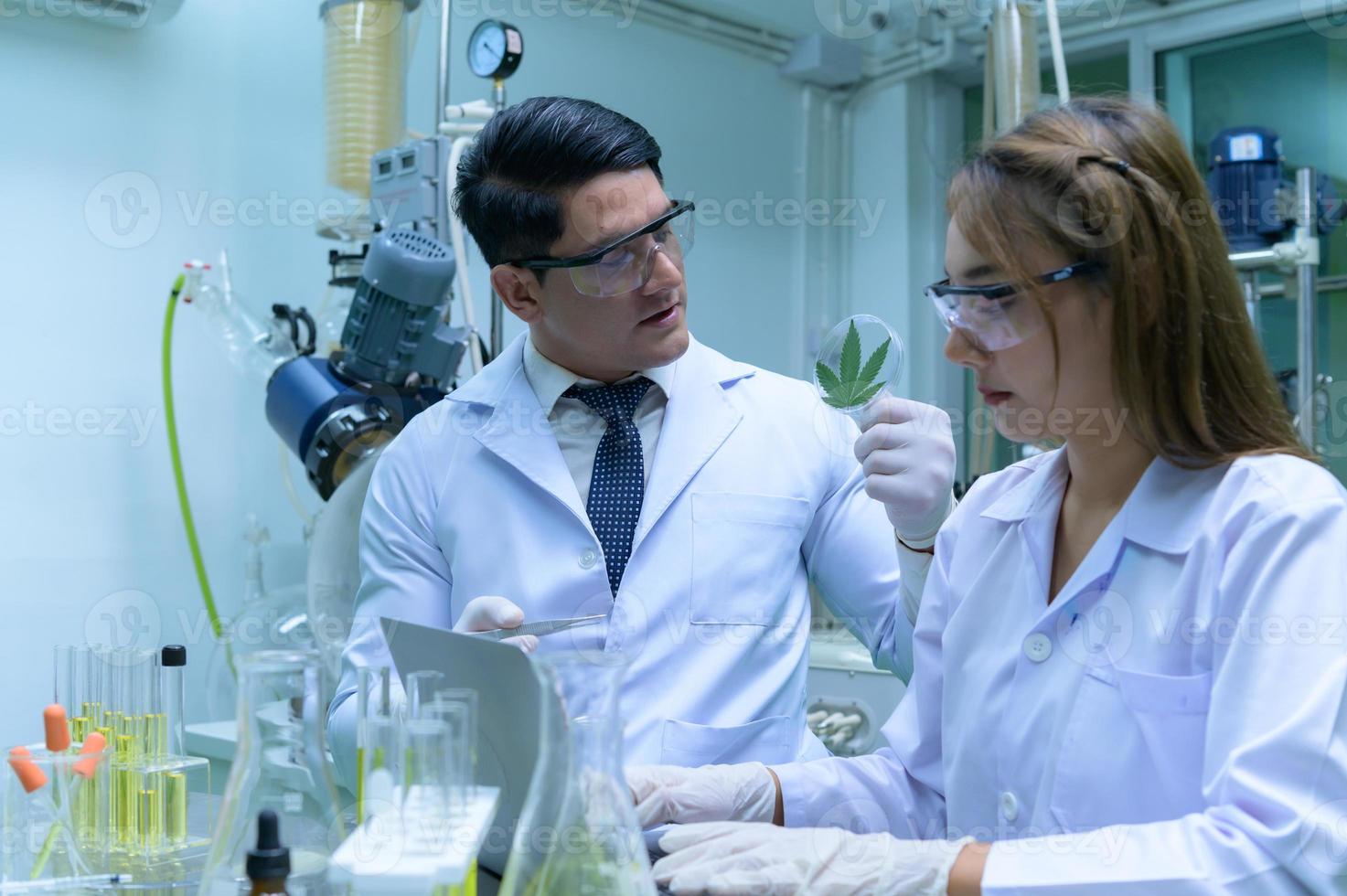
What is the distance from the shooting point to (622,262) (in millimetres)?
1576

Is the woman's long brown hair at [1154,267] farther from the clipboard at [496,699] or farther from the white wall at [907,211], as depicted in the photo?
the white wall at [907,211]

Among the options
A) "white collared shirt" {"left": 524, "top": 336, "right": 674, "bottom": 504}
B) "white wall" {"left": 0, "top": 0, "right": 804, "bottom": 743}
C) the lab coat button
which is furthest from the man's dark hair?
"white wall" {"left": 0, "top": 0, "right": 804, "bottom": 743}

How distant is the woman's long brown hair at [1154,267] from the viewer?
1.06 meters

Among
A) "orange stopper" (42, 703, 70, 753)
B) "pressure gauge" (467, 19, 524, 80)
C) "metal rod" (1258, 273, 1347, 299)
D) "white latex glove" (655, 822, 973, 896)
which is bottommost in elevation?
"white latex glove" (655, 822, 973, 896)

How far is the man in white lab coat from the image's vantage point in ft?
5.14

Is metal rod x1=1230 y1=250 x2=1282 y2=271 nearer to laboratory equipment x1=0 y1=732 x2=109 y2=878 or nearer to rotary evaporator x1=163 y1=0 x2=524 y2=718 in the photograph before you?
rotary evaporator x1=163 y1=0 x2=524 y2=718

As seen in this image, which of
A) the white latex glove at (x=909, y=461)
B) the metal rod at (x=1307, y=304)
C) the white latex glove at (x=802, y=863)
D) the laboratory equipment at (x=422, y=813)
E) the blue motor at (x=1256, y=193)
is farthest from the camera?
the blue motor at (x=1256, y=193)

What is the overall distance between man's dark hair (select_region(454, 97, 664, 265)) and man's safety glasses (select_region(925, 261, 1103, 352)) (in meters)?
0.61

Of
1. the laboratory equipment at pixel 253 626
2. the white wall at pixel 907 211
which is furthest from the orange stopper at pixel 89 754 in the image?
the white wall at pixel 907 211

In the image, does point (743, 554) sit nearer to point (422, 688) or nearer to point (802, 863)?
point (802, 863)

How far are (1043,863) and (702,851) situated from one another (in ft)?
0.85

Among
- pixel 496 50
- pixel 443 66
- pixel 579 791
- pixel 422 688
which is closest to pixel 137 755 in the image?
pixel 422 688

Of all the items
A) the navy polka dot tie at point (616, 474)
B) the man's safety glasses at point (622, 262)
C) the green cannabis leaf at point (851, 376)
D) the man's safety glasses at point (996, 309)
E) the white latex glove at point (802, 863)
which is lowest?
the white latex glove at point (802, 863)

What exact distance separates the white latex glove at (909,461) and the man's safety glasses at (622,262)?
35cm
